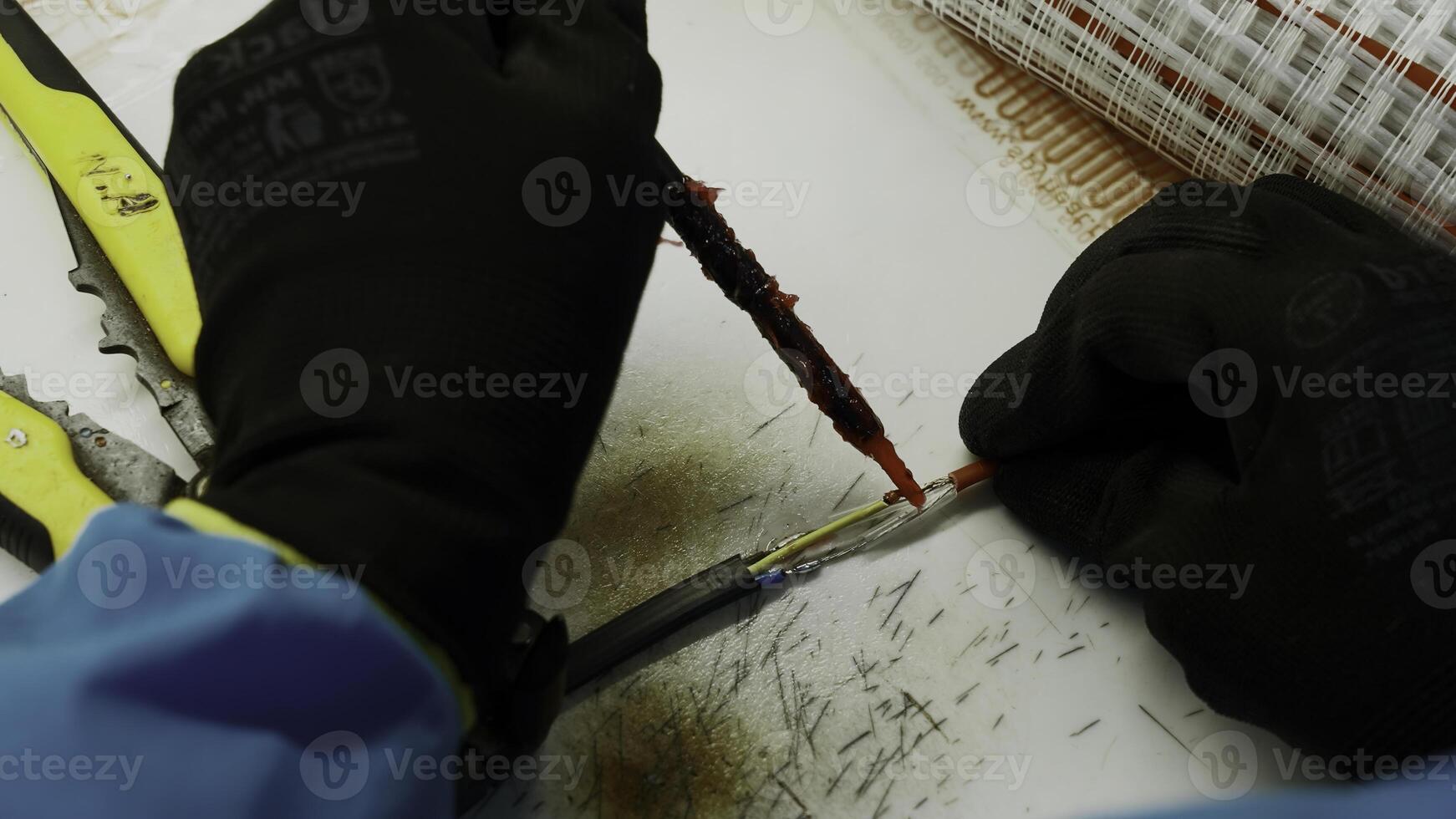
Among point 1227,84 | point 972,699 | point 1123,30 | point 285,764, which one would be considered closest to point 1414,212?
point 1227,84

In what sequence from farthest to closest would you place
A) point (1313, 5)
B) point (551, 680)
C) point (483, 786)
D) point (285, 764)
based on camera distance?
point (1313, 5) < point (483, 786) < point (551, 680) < point (285, 764)

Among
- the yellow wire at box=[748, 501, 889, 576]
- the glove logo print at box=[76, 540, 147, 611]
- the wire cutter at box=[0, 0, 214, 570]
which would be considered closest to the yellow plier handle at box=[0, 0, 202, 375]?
the wire cutter at box=[0, 0, 214, 570]

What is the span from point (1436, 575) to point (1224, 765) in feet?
0.72

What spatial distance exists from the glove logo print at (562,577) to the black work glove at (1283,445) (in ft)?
1.21

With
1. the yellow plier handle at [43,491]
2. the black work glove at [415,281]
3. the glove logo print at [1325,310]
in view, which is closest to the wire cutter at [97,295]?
the yellow plier handle at [43,491]

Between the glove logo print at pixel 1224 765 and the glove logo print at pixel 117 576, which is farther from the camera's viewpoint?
the glove logo print at pixel 1224 765

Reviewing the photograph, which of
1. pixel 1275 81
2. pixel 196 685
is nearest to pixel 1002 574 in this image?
pixel 1275 81

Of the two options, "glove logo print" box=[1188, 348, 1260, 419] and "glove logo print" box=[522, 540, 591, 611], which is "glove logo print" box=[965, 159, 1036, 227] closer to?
"glove logo print" box=[1188, 348, 1260, 419]

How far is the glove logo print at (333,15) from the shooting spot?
1.84 feet

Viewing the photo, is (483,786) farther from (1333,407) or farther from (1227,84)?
(1227,84)

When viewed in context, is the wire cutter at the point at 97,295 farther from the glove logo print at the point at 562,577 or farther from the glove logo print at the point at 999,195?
the glove logo print at the point at 999,195

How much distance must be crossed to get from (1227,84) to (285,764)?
871 mm

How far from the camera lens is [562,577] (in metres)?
0.79

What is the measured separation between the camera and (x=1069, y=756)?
0.75 m
